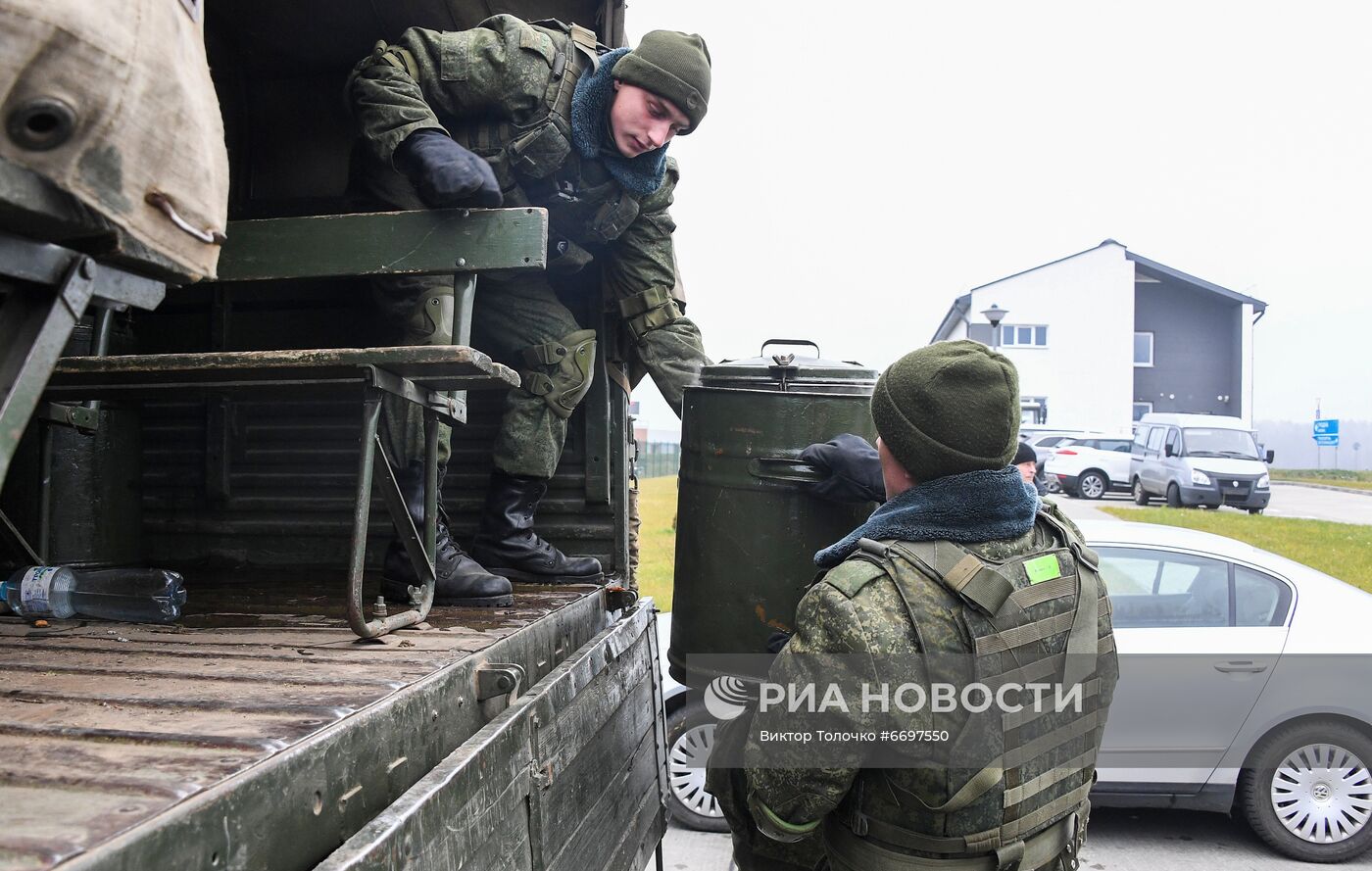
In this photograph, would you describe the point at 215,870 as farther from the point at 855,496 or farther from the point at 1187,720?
the point at 1187,720

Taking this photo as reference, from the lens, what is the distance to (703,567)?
9.92 ft

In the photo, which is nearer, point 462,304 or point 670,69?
point 462,304

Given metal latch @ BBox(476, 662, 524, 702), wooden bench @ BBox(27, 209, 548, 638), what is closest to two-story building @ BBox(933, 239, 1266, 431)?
wooden bench @ BBox(27, 209, 548, 638)

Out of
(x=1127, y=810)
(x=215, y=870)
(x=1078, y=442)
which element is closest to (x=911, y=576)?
(x=215, y=870)

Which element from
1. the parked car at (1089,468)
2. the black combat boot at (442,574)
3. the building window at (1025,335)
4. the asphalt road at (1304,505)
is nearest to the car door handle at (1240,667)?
the black combat boot at (442,574)

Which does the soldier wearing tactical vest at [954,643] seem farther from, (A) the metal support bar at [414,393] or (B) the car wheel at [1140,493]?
(B) the car wheel at [1140,493]

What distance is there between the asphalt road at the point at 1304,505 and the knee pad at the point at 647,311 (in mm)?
11179

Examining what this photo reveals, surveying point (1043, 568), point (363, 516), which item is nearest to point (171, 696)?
point (363, 516)

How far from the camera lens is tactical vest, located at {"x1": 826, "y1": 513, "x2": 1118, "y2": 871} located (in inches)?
72.8

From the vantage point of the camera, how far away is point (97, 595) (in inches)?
95.5

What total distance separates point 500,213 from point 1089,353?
35.1 meters

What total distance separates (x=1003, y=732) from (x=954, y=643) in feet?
0.62

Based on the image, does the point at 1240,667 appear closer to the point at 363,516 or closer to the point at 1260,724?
the point at 1260,724

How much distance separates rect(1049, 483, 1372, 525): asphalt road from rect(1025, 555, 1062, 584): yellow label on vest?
40.1ft
